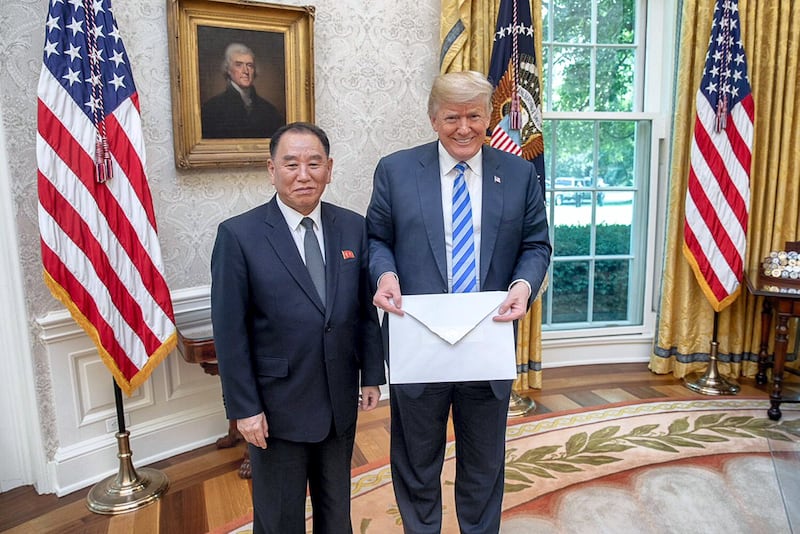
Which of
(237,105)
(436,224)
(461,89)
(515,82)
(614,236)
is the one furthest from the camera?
(614,236)

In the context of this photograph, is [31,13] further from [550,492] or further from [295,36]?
[550,492]

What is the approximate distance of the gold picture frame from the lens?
2.63 meters

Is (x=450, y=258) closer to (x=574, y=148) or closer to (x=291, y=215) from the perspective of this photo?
(x=291, y=215)

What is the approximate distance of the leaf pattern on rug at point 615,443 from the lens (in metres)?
2.62

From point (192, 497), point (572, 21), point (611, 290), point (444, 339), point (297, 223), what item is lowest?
point (192, 497)

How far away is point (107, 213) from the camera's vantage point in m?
2.31

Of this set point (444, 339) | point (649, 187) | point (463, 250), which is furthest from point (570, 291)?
point (444, 339)

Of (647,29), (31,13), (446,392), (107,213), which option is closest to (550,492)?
(446,392)

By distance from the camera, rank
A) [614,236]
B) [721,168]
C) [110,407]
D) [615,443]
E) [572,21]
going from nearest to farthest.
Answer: [110,407]
[615,443]
[721,168]
[572,21]
[614,236]

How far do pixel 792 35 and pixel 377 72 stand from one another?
2338 millimetres

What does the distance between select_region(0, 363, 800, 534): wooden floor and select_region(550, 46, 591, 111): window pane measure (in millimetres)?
1757

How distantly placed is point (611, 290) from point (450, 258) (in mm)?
2742

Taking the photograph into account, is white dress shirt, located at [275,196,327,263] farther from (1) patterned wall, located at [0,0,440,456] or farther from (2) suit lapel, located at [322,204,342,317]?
(1) patterned wall, located at [0,0,440,456]

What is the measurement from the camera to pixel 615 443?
2.89 m
